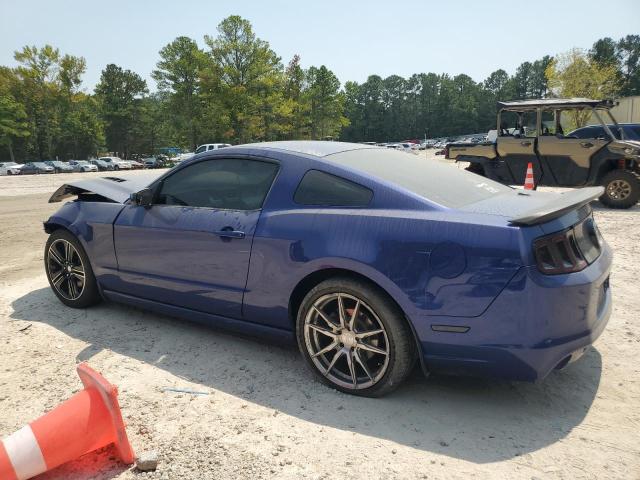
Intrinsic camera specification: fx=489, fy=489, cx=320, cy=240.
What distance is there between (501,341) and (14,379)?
309 cm

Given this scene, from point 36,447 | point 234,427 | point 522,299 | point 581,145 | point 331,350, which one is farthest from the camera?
point 581,145

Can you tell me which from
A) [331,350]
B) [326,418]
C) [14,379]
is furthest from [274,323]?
[14,379]

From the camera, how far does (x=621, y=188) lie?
9.94 meters

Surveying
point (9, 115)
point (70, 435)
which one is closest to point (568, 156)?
point (70, 435)

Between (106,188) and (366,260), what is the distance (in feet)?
9.37

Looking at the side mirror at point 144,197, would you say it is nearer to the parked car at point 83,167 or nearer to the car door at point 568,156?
the car door at point 568,156

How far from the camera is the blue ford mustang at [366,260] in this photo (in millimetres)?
2475

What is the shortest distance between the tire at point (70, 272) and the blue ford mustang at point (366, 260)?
34 cm

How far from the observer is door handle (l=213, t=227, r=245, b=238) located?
3293 mm

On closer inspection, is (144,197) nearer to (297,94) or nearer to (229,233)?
(229,233)

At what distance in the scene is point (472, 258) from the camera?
2.49 metres

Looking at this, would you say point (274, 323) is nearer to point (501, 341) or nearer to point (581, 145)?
point (501, 341)

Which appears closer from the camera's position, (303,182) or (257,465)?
(257,465)

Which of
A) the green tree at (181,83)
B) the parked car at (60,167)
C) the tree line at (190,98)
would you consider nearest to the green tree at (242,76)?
the tree line at (190,98)
